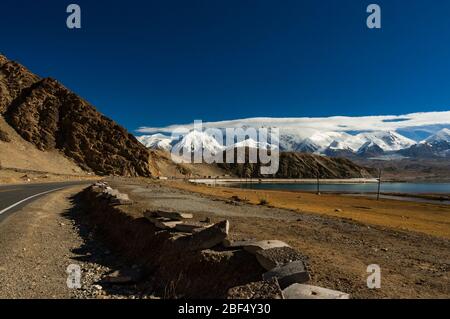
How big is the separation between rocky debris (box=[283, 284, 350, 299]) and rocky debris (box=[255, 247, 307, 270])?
0.96 metres

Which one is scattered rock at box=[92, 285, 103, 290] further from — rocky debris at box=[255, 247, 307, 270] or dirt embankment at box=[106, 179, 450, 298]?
dirt embankment at box=[106, 179, 450, 298]

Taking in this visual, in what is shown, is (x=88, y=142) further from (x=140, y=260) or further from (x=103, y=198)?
(x=140, y=260)

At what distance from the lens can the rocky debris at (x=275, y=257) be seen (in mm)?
8328

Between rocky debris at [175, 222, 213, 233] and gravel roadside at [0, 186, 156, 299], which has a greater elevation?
rocky debris at [175, 222, 213, 233]

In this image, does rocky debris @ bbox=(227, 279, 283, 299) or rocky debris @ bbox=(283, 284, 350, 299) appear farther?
rocky debris @ bbox=(227, 279, 283, 299)

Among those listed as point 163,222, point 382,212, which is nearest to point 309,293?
point 163,222

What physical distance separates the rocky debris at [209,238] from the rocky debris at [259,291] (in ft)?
9.36

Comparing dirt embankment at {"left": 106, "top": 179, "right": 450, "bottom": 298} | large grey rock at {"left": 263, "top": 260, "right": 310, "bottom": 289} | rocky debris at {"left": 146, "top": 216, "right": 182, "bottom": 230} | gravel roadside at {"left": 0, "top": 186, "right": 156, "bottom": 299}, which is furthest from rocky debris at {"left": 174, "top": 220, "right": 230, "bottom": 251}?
large grey rock at {"left": 263, "top": 260, "right": 310, "bottom": 289}

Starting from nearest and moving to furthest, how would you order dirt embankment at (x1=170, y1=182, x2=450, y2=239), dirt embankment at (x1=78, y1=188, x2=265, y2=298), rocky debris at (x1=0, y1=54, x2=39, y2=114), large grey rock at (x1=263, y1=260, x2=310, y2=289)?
large grey rock at (x1=263, y1=260, x2=310, y2=289) → dirt embankment at (x1=78, y1=188, x2=265, y2=298) → dirt embankment at (x1=170, y1=182, x2=450, y2=239) → rocky debris at (x1=0, y1=54, x2=39, y2=114)

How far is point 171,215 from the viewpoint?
1459cm

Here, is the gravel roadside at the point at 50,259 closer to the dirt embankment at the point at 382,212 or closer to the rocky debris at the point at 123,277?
the rocky debris at the point at 123,277

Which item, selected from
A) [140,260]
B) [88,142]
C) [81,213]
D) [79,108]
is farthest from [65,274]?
[79,108]

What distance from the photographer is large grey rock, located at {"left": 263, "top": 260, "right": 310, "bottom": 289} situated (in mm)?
7664

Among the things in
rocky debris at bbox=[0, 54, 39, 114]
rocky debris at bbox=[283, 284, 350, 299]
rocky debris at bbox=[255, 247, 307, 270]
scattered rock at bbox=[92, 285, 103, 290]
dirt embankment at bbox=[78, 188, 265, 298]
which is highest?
rocky debris at bbox=[0, 54, 39, 114]
